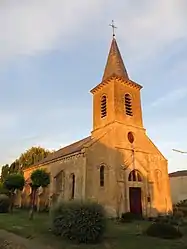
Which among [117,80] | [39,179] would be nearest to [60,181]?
[39,179]

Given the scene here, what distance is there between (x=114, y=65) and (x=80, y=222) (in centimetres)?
2215

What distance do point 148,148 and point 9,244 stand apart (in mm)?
20371

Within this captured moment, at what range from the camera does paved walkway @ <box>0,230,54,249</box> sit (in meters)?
11.9

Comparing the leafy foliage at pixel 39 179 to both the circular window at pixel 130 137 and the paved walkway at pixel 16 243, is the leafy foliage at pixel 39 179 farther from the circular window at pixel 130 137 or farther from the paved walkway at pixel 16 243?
the circular window at pixel 130 137

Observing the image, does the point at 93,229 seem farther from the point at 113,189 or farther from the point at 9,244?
the point at 113,189

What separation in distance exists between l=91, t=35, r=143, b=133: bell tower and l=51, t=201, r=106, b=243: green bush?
14030mm

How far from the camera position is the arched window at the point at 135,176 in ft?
87.1

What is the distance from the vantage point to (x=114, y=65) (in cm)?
3184

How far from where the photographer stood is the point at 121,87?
2980 cm

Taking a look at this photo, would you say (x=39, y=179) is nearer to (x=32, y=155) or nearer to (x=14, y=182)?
(x=14, y=182)

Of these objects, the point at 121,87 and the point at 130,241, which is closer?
the point at 130,241

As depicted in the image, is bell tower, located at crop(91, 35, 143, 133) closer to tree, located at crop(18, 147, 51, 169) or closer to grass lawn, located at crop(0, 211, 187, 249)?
grass lawn, located at crop(0, 211, 187, 249)

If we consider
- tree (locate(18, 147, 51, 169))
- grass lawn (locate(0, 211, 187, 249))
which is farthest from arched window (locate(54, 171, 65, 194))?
tree (locate(18, 147, 51, 169))

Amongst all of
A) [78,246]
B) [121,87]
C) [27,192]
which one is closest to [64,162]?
[121,87]
